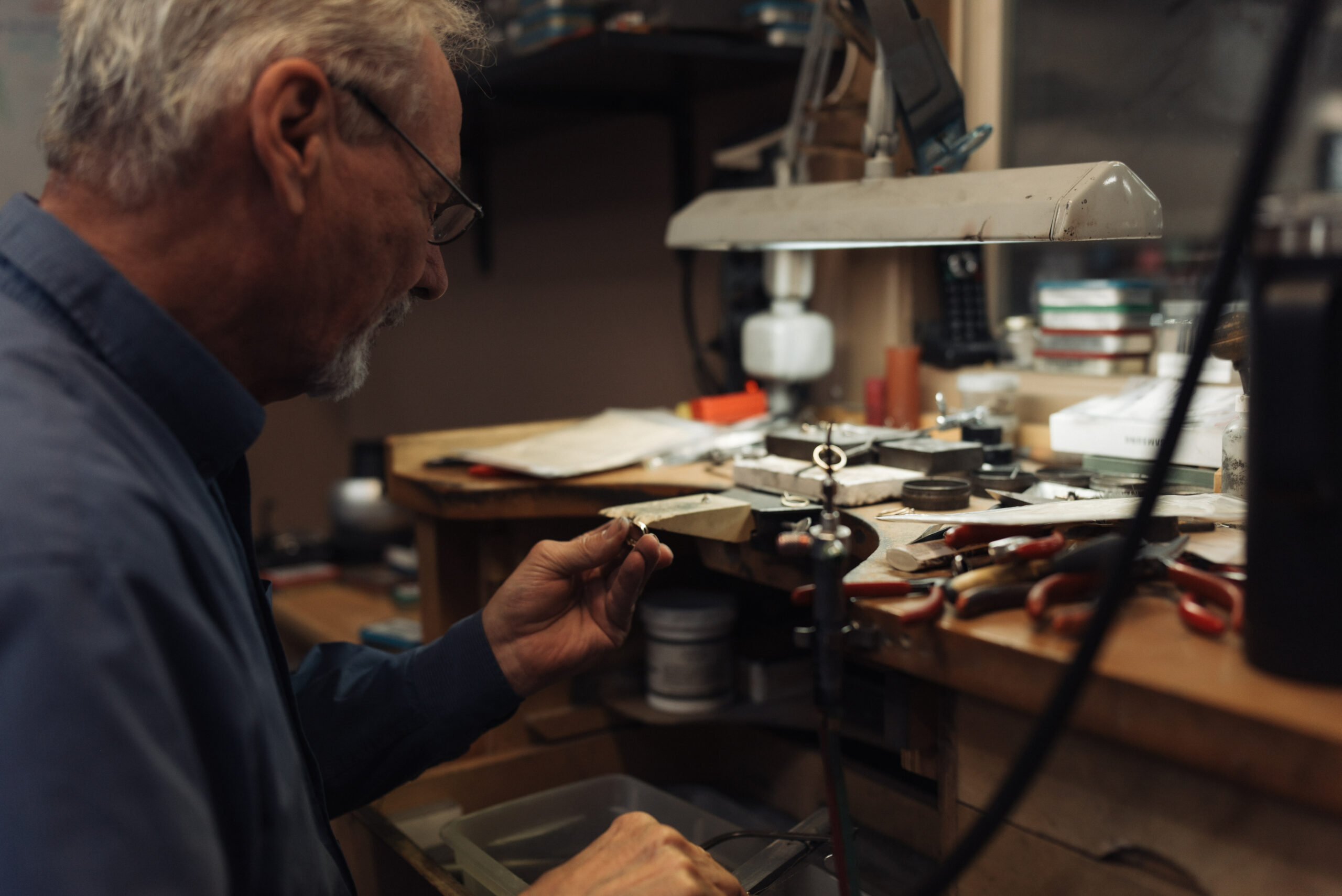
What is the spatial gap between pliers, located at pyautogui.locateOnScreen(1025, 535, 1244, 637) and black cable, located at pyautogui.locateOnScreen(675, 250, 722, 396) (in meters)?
1.37

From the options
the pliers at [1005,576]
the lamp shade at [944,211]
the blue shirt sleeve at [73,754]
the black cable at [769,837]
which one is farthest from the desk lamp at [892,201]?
the blue shirt sleeve at [73,754]

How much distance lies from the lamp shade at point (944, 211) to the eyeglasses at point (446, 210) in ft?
1.42

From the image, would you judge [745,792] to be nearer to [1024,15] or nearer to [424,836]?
[424,836]

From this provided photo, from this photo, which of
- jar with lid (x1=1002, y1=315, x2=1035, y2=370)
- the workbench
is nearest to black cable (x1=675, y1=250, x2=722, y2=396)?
jar with lid (x1=1002, y1=315, x2=1035, y2=370)

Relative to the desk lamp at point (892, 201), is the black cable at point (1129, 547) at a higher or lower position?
lower

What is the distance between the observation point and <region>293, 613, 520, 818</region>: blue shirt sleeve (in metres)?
0.95

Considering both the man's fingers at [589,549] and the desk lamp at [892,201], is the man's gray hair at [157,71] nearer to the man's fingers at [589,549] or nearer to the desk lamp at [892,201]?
the man's fingers at [589,549]

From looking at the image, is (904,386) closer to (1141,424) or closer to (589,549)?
(1141,424)

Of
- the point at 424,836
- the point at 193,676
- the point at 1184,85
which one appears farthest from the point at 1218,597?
the point at 1184,85

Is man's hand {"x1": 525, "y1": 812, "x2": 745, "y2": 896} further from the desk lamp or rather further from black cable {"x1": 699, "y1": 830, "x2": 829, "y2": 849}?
the desk lamp

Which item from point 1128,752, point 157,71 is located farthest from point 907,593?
point 157,71

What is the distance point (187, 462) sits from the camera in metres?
0.64

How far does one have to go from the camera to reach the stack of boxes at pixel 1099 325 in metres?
1.39

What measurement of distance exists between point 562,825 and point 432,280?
0.65m
